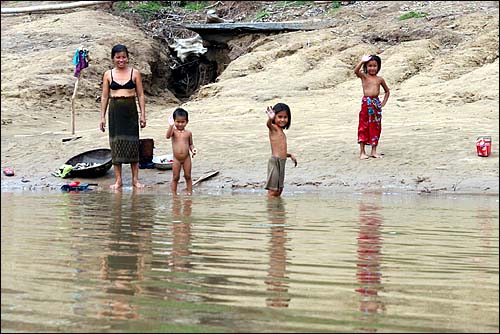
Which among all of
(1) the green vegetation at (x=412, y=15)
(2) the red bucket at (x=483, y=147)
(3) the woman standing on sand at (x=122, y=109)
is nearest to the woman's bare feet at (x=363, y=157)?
(2) the red bucket at (x=483, y=147)

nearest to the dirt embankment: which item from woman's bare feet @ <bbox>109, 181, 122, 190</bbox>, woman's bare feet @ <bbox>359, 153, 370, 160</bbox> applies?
woman's bare feet @ <bbox>359, 153, 370, 160</bbox>

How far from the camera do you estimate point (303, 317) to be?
3123 millimetres

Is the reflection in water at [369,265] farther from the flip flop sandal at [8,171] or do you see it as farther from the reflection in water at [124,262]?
the flip flop sandal at [8,171]

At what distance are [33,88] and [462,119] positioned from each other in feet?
23.5

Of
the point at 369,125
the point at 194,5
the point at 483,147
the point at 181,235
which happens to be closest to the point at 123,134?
the point at 369,125

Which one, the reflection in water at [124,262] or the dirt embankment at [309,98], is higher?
the dirt embankment at [309,98]

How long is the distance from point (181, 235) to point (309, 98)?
27.9 feet

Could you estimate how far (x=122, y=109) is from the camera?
9336 millimetres

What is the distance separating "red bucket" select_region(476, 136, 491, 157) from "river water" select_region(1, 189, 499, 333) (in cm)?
254

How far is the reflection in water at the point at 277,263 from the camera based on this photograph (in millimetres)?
3418

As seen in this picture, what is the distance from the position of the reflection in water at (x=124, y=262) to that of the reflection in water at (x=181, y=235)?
0.15 metres

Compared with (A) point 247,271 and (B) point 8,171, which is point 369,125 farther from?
(A) point 247,271

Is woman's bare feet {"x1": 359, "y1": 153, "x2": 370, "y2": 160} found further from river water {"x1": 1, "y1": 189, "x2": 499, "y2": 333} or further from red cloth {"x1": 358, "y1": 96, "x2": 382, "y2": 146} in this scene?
river water {"x1": 1, "y1": 189, "x2": 499, "y2": 333}

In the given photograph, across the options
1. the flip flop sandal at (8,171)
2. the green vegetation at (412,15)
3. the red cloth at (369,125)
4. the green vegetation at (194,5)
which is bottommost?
the flip flop sandal at (8,171)
